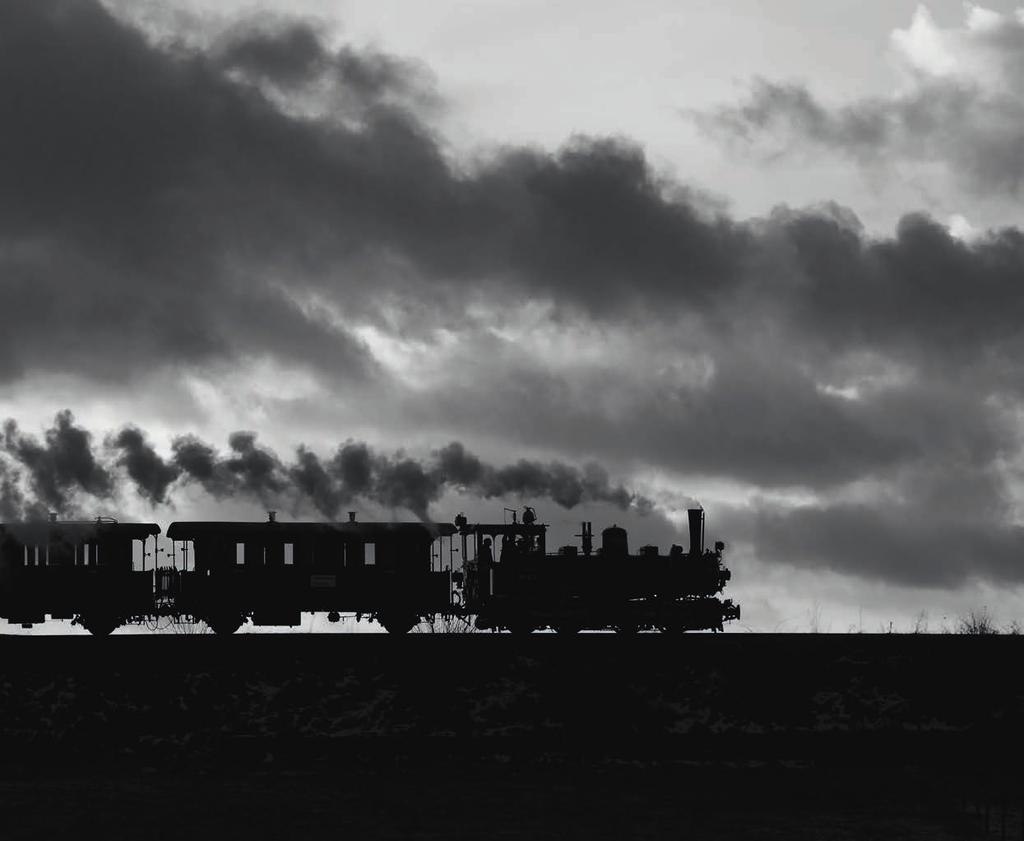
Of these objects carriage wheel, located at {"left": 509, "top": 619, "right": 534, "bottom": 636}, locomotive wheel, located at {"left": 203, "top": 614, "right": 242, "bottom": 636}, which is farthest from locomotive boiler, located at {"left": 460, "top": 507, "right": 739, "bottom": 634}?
locomotive wheel, located at {"left": 203, "top": 614, "right": 242, "bottom": 636}

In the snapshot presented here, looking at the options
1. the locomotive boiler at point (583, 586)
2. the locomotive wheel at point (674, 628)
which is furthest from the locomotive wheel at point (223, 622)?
the locomotive wheel at point (674, 628)

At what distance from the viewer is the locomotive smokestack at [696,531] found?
3256 centimetres

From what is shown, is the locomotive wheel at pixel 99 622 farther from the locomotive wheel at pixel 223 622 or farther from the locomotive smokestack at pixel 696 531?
the locomotive smokestack at pixel 696 531

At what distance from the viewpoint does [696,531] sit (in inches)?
1297

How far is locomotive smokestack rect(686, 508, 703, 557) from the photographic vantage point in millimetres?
32562

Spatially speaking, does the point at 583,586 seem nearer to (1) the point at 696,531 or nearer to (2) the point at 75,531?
(1) the point at 696,531
